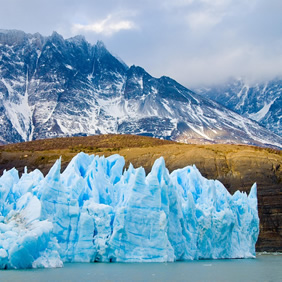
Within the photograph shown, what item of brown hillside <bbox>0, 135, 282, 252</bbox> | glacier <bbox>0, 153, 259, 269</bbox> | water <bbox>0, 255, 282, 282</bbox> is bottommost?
water <bbox>0, 255, 282, 282</bbox>

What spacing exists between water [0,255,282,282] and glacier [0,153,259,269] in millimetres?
931

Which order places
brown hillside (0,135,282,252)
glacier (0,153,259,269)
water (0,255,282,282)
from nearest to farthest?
water (0,255,282,282) < glacier (0,153,259,269) < brown hillside (0,135,282,252)

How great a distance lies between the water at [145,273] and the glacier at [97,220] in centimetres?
93

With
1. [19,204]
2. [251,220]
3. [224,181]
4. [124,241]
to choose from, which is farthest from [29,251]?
[224,181]

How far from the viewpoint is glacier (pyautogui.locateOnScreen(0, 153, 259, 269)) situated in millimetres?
29719

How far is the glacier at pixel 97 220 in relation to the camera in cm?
2972

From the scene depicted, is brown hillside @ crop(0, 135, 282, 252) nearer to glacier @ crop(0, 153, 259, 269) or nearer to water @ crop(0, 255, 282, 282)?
glacier @ crop(0, 153, 259, 269)

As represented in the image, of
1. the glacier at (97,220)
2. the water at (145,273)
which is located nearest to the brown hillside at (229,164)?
the glacier at (97,220)

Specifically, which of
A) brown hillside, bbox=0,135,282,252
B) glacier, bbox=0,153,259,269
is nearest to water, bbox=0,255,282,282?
glacier, bbox=0,153,259,269

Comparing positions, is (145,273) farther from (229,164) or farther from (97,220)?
(229,164)

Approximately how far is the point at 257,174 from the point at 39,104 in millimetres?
129111

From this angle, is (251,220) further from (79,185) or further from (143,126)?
(143,126)

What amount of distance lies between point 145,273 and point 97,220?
17.9 feet

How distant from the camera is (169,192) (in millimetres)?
36031
